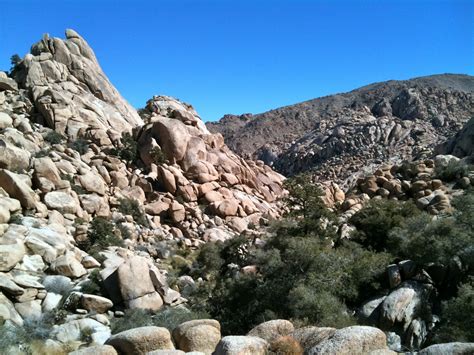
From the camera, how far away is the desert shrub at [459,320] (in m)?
11.5

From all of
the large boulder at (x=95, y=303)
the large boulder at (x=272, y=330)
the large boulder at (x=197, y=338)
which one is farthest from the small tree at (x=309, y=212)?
the large boulder at (x=197, y=338)

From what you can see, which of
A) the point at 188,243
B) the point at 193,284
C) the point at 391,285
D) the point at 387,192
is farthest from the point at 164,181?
the point at 391,285

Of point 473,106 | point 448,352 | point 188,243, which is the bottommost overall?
point 448,352

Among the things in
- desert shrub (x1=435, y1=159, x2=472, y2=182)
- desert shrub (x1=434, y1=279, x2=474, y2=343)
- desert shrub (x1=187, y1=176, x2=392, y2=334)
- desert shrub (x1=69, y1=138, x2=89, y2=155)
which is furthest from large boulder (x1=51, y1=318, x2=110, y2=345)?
desert shrub (x1=435, y1=159, x2=472, y2=182)

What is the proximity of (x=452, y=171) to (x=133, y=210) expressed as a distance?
74.9ft

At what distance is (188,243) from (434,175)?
18.9 metres

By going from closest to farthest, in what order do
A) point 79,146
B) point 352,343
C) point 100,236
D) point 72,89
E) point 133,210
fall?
point 352,343, point 100,236, point 133,210, point 79,146, point 72,89

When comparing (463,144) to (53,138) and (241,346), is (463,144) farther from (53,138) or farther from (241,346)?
(241,346)

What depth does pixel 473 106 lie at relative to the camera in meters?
92.1

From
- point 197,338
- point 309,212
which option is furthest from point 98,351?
point 309,212

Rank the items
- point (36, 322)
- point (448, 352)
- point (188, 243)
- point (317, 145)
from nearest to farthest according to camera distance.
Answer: point (448, 352), point (36, 322), point (188, 243), point (317, 145)

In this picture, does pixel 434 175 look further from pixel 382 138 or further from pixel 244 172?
pixel 382 138

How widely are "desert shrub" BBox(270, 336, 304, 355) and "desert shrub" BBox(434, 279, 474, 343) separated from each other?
5.00 m

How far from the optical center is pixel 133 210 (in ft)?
103
